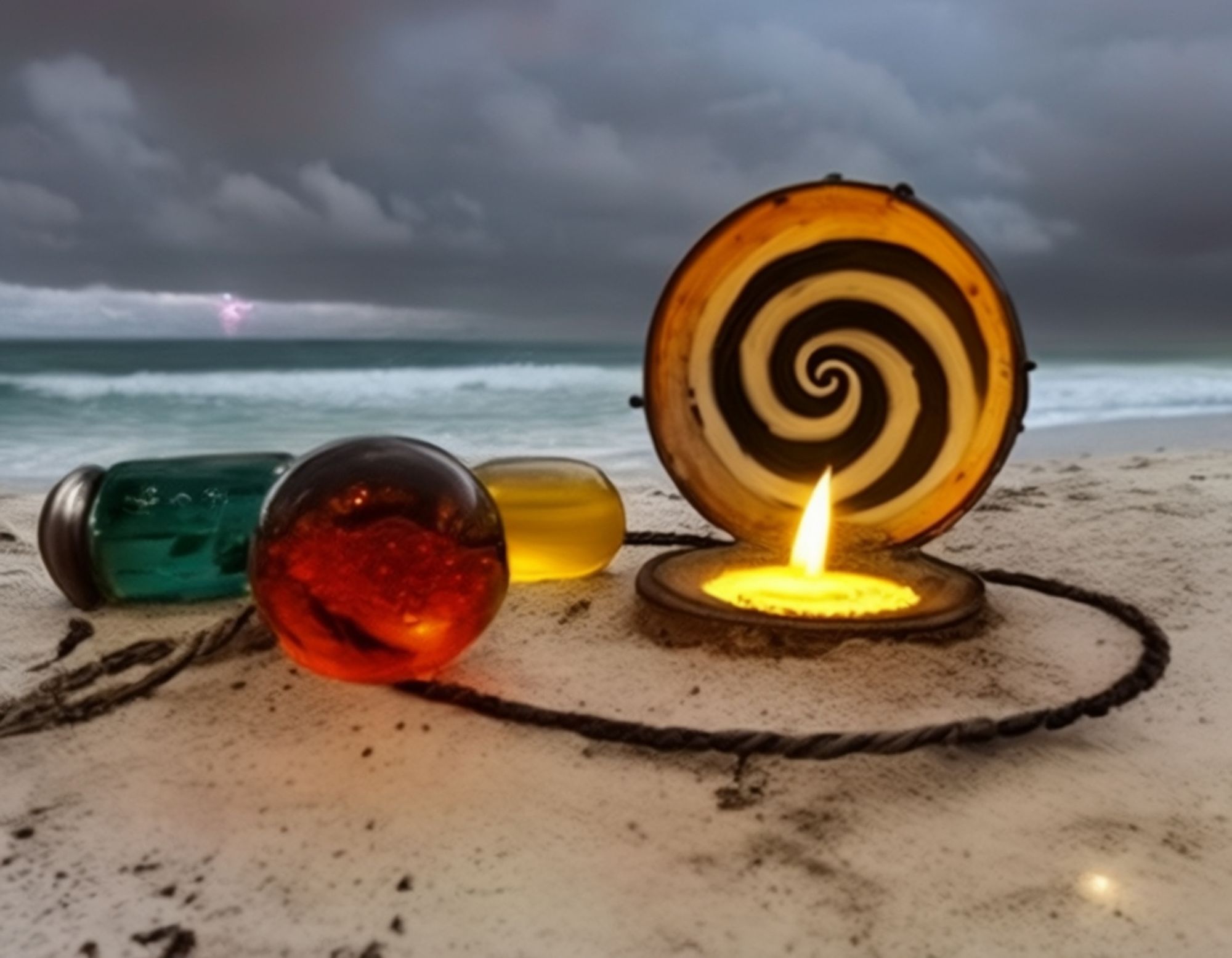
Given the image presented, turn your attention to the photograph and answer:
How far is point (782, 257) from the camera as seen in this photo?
6.26 ft

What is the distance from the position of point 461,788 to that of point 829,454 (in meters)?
0.98

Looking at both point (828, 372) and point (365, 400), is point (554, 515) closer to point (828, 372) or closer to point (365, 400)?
point (828, 372)

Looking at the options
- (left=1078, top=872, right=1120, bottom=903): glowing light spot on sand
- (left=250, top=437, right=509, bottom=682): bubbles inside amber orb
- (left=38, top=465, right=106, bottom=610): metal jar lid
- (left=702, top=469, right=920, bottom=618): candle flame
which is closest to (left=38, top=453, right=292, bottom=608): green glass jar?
(left=38, top=465, right=106, bottom=610): metal jar lid

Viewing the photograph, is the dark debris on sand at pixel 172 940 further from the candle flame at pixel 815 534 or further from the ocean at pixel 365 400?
the ocean at pixel 365 400

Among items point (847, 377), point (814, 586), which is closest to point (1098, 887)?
point (814, 586)

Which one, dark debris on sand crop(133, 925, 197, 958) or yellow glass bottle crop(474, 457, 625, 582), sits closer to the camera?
dark debris on sand crop(133, 925, 197, 958)

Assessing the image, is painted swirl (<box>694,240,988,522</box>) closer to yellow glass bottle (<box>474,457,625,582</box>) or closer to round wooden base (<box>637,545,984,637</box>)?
round wooden base (<box>637,545,984,637</box>)

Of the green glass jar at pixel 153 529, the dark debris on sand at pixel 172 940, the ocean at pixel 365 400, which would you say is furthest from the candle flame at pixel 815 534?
the ocean at pixel 365 400

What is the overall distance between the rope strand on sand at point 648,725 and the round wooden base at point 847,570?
0.22 meters

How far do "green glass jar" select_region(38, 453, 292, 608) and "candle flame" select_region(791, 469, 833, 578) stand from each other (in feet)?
3.10

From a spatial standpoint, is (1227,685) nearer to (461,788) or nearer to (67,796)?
(461,788)

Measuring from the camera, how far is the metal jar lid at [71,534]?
1.93 meters

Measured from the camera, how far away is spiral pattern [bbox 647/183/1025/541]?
1.84m

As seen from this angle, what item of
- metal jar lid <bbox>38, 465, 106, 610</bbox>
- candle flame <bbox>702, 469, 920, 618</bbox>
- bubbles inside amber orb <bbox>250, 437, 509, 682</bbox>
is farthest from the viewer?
metal jar lid <bbox>38, 465, 106, 610</bbox>
